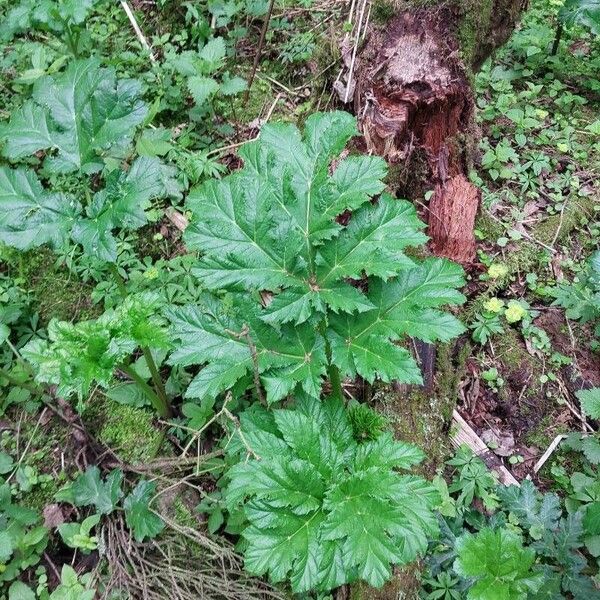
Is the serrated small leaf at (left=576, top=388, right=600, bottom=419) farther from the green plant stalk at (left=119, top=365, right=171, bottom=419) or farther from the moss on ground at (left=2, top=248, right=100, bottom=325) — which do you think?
the moss on ground at (left=2, top=248, right=100, bottom=325)

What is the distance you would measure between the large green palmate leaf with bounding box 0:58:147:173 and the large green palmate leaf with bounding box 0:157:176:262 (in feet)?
0.43

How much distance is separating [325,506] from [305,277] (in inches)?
33.0

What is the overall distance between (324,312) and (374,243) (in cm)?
33

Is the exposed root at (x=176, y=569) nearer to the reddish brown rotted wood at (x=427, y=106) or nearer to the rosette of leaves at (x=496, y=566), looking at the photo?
the rosette of leaves at (x=496, y=566)

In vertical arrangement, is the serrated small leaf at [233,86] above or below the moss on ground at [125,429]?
above

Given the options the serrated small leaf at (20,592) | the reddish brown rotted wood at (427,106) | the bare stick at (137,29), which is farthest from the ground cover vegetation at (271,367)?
the bare stick at (137,29)

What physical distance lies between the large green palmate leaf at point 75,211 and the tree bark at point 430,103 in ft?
4.05

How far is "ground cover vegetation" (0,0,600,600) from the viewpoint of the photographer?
204cm

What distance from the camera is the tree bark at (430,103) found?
9.45ft

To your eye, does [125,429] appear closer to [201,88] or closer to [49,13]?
[201,88]

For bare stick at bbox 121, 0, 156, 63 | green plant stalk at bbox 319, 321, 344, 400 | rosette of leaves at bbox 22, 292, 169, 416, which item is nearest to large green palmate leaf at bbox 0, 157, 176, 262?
rosette of leaves at bbox 22, 292, 169, 416

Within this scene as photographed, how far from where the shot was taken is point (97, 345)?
2047 mm

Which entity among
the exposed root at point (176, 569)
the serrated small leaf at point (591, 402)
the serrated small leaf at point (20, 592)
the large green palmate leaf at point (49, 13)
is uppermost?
the large green palmate leaf at point (49, 13)

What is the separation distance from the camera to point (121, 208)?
2.20m
